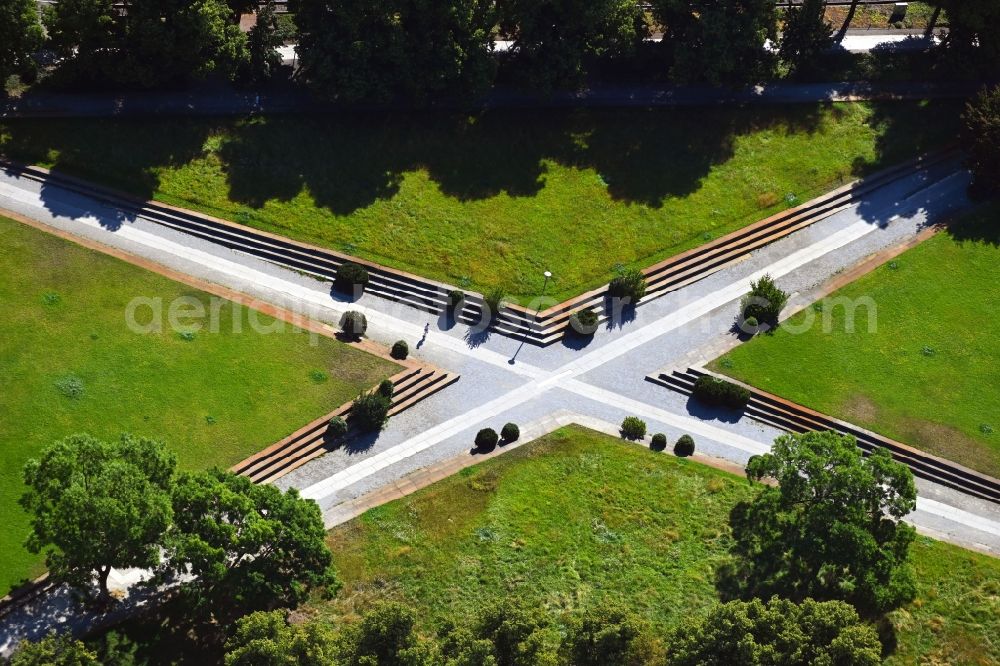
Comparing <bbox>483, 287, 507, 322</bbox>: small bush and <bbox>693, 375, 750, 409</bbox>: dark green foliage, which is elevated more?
<bbox>483, 287, 507, 322</bbox>: small bush

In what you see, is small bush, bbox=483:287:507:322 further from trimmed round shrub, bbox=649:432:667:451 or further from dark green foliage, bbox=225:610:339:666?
dark green foliage, bbox=225:610:339:666

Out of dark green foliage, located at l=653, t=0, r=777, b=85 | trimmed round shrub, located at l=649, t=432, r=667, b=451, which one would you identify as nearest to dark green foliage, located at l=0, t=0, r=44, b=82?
dark green foliage, located at l=653, t=0, r=777, b=85

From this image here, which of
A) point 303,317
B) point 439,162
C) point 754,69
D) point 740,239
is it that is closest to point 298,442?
point 303,317

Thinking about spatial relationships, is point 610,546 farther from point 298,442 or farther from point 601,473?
point 298,442

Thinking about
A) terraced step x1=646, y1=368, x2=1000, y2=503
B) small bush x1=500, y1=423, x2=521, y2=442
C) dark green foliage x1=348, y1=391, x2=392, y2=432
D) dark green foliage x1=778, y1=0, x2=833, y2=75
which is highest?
dark green foliage x1=778, y1=0, x2=833, y2=75

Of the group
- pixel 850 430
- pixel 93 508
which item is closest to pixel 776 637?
pixel 850 430

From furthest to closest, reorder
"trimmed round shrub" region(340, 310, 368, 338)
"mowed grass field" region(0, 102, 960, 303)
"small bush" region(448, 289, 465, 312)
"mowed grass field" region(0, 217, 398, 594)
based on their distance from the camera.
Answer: "mowed grass field" region(0, 102, 960, 303) < "small bush" region(448, 289, 465, 312) < "trimmed round shrub" region(340, 310, 368, 338) < "mowed grass field" region(0, 217, 398, 594)

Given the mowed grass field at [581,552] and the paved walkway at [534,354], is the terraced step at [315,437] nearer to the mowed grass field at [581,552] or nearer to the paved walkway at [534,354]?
the paved walkway at [534,354]
